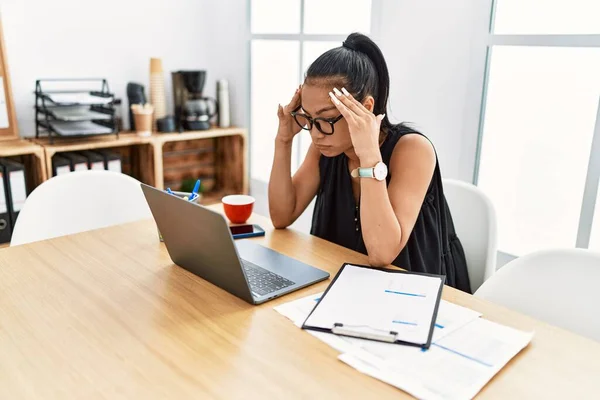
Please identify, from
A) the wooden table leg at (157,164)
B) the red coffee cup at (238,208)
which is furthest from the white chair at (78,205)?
the wooden table leg at (157,164)

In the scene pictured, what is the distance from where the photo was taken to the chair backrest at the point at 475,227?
1.58 m

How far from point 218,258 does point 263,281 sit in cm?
14

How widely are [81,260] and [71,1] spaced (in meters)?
2.02

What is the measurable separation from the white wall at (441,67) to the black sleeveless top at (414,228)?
2.55ft

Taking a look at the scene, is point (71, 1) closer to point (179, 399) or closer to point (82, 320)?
point (82, 320)

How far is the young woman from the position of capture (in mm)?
1289

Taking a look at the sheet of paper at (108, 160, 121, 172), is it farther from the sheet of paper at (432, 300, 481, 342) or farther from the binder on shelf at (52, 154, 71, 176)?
the sheet of paper at (432, 300, 481, 342)

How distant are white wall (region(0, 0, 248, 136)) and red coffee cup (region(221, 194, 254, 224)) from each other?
5.77ft

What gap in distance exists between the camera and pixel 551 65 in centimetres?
198

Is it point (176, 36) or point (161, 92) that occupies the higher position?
point (176, 36)

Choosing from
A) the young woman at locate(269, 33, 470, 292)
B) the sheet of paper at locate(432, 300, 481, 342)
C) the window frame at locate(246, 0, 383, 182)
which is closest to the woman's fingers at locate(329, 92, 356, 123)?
the young woman at locate(269, 33, 470, 292)

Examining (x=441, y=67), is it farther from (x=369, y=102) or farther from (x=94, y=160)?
(x=94, y=160)

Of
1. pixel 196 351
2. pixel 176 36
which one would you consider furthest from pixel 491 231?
pixel 176 36

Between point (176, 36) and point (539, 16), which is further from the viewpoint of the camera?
point (176, 36)
